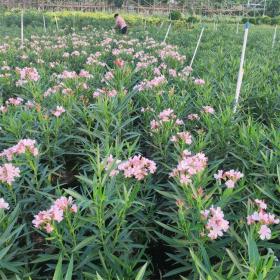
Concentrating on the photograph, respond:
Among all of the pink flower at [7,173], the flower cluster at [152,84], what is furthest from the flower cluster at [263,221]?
the flower cluster at [152,84]

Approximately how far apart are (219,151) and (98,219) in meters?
1.42

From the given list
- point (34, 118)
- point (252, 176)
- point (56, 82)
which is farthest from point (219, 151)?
point (56, 82)

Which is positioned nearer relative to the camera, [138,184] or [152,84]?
[138,184]

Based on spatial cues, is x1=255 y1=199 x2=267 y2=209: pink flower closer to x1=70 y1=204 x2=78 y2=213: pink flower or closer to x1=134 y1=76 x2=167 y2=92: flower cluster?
x1=70 y1=204 x2=78 y2=213: pink flower

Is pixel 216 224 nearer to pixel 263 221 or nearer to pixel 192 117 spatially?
pixel 263 221

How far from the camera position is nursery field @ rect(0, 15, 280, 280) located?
5.80ft

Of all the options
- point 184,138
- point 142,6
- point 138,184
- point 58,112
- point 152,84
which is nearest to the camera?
point 138,184

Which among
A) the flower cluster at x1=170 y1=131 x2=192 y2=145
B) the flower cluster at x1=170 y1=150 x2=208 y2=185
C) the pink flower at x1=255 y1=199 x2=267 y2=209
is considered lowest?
the flower cluster at x1=170 y1=131 x2=192 y2=145

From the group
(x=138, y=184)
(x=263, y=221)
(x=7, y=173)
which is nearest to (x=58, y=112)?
(x=7, y=173)

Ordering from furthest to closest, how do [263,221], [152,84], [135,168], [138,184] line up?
[152,84]
[135,168]
[138,184]
[263,221]

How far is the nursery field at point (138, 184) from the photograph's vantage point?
5.80ft

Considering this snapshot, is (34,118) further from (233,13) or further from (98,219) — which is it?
(233,13)

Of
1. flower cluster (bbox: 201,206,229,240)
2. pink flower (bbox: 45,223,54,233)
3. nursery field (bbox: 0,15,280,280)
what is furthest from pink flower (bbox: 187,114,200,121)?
pink flower (bbox: 45,223,54,233)

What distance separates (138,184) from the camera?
196 centimetres
